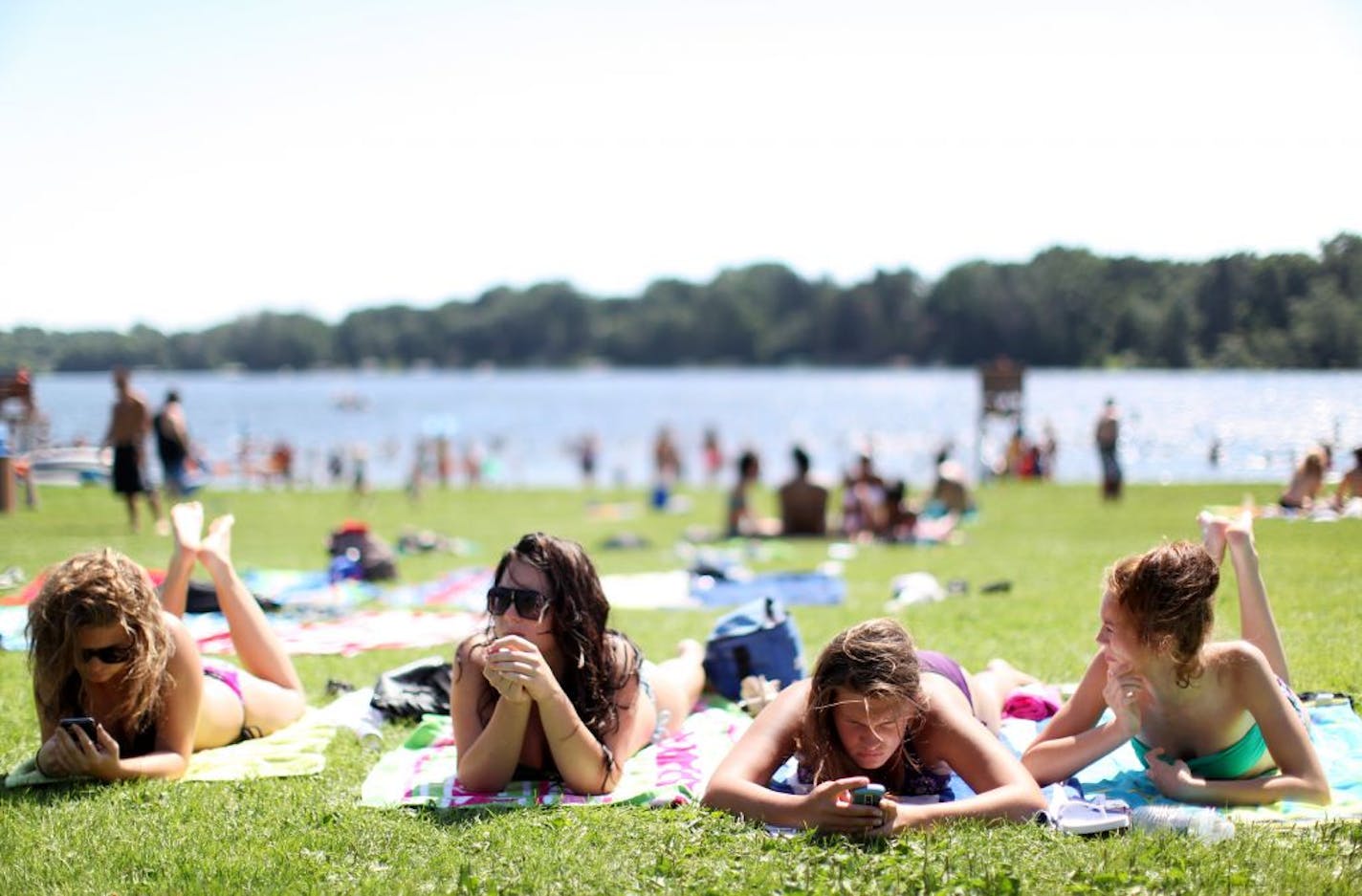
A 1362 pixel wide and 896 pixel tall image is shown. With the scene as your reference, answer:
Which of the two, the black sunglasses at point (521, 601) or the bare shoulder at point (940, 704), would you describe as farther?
the black sunglasses at point (521, 601)

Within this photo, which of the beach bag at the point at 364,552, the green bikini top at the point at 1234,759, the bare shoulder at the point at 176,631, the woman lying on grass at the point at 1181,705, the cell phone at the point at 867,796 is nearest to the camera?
the cell phone at the point at 867,796

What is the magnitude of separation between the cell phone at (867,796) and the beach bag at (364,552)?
769 cm

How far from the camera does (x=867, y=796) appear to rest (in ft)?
11.5

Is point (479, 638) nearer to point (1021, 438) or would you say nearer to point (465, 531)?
point (465, 531)

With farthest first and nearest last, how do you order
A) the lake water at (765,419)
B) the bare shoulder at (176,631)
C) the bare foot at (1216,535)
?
the lake water at (765,419), the bare foot at (1216,535), the bare shoulder at (176,631)

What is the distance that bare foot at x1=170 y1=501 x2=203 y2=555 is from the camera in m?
5.25

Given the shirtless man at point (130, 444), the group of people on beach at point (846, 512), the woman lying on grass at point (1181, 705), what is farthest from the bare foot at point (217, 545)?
the group of people on beach at point (846, 512)

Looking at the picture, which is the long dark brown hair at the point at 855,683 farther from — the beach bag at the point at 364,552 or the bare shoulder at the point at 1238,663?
the beach bag at the point at 364,552

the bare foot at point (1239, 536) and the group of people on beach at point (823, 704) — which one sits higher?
the bare foot at point (1239, 536)

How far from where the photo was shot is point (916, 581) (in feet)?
29.4

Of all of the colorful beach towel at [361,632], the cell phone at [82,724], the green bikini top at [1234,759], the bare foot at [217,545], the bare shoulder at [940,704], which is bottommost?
the colorful beach towel at [361,632]

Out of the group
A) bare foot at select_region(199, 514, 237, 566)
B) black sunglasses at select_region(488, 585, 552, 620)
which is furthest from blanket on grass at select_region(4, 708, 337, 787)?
black sunglasses at select_region(488, 585, 552, 620)

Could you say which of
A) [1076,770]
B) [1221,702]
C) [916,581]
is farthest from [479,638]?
[916,581]

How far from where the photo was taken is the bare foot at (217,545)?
16.9ft
